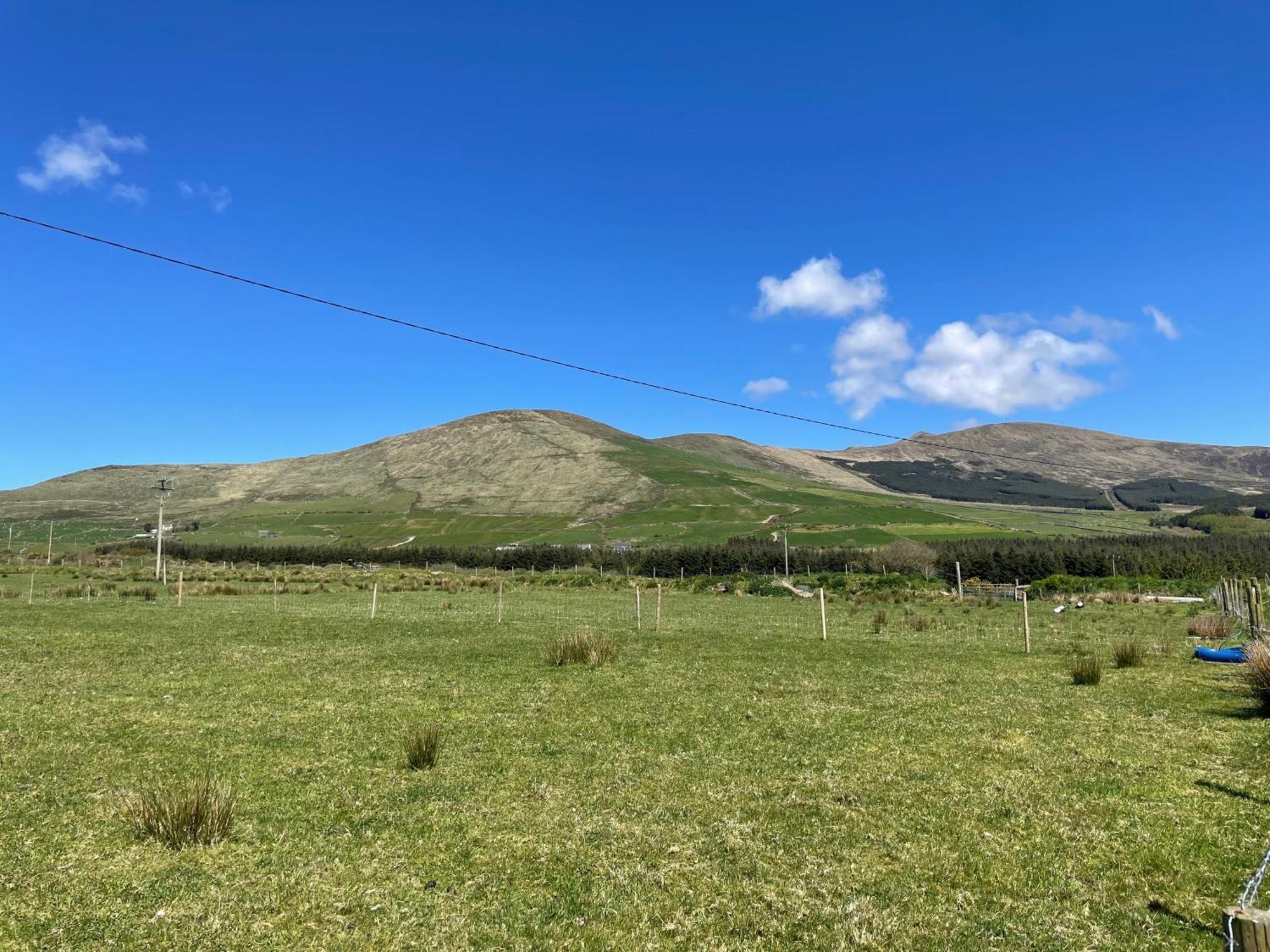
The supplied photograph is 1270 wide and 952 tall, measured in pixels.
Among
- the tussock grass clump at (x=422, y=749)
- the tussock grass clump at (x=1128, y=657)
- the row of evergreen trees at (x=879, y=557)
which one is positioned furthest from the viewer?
the row of evergreen trees at (x=879, y=557)

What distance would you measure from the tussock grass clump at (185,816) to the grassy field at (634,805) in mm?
169

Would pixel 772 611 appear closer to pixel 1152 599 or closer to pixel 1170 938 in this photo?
pixel 1152 599

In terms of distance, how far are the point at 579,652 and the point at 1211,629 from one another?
2283cm

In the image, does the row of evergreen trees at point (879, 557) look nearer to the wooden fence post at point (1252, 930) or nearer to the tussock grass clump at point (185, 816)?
the wooden fence post at point (1252, 930)

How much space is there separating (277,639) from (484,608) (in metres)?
15.7

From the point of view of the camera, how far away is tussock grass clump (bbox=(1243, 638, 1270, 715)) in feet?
41.9

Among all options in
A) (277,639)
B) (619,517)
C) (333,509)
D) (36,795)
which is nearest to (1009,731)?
(36,795)

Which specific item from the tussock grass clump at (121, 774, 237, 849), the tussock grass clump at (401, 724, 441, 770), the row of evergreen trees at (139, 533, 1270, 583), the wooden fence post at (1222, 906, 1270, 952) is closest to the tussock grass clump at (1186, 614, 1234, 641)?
the tussock grass clump at (401, 724, 441, 770)

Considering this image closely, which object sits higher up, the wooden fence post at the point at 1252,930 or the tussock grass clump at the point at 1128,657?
the wooden fence post at the point at 1252,930

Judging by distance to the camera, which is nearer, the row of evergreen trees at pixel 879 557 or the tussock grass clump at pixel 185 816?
the tussock grass clump at pixel 185 816

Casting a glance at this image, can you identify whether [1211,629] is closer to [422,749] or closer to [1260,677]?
[1260,677]

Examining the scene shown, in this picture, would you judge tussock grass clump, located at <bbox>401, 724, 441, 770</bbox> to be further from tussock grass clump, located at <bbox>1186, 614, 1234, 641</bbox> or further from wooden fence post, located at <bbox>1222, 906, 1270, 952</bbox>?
tussock grass clump, located at <bbox>1186, 614, 1234, 641</bbox>

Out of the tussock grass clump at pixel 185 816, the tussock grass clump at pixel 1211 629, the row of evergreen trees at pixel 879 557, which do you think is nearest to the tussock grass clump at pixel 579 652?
the tussock grass clump at pixel 185 816

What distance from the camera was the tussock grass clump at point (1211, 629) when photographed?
81.0ft
